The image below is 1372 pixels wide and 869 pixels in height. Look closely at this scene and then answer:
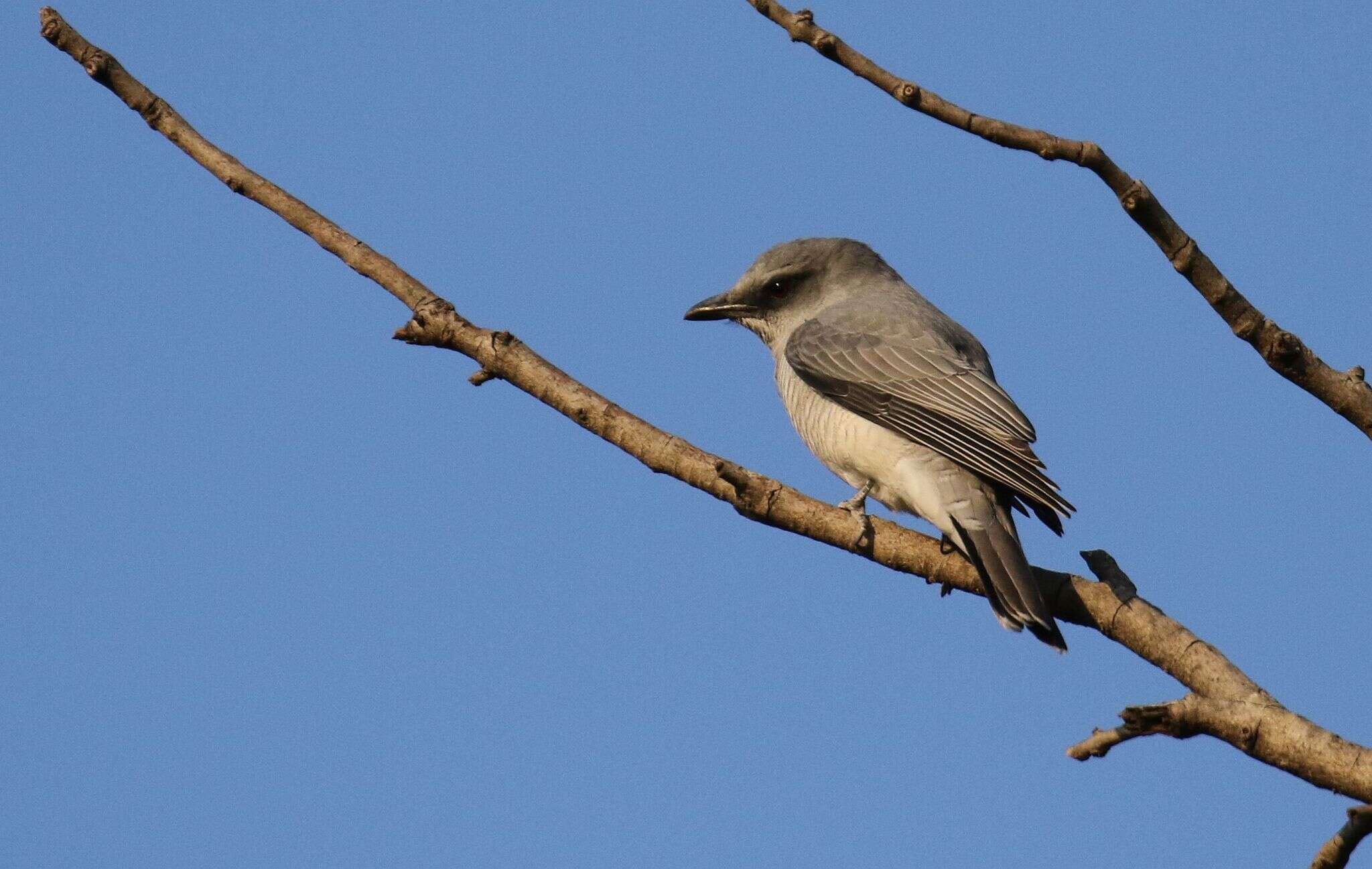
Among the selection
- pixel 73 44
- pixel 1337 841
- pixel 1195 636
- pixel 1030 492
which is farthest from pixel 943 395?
pixel 73 44

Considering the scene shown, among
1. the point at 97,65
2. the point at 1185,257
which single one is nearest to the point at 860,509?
the point at 1185,257

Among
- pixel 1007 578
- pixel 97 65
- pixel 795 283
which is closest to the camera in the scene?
pixel 97 65

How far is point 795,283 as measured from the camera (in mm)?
7930

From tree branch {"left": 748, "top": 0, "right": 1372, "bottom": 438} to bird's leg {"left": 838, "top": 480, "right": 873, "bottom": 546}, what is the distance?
1617mm

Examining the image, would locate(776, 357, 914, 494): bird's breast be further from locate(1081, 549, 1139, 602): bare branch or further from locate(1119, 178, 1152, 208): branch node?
locate(1119, 178, 1152, 208): branch node

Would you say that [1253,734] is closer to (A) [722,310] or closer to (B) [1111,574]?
(B) [1111,574]

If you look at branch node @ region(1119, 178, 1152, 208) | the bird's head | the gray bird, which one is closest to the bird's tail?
the gray bird

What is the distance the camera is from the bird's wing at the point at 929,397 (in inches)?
225

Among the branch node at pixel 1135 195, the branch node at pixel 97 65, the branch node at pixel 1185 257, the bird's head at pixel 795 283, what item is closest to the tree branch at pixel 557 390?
the branch node at pixel 97 65

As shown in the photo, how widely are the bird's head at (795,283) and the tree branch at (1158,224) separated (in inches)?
151

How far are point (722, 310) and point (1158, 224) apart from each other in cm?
434

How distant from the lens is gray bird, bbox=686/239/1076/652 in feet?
18.2

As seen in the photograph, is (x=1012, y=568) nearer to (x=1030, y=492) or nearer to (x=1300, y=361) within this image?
(x=1030, y=492)

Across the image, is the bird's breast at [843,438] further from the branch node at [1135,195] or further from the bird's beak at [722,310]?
the branch node at [1135,195]
